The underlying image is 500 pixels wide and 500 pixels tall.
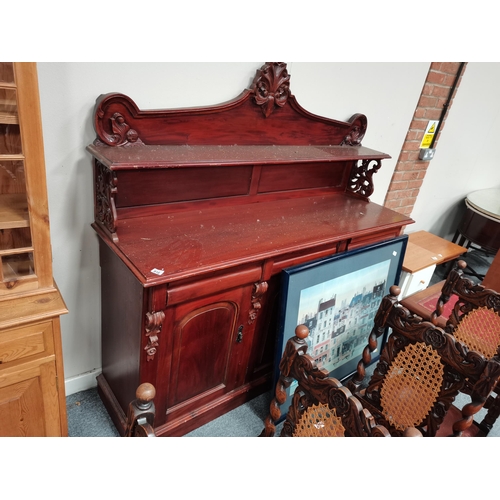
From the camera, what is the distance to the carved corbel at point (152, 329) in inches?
53.3

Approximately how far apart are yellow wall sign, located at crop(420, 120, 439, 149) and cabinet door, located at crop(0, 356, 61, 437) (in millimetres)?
2762

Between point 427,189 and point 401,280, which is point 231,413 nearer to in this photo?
point 401,280

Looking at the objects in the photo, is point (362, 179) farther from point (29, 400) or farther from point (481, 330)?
point (29, 400)

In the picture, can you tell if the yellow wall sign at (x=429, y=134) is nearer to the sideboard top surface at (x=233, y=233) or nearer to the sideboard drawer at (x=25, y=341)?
the sideboard top surface at (x=233, y=233)

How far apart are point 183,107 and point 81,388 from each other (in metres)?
1.49

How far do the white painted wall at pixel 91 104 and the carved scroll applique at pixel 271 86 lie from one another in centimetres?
5

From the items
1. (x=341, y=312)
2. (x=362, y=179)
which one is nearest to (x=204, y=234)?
(x=341, y=312)

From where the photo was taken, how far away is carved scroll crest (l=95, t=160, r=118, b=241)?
1380 millimetres

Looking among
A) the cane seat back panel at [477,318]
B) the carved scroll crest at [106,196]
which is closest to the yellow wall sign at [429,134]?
the cane seat back panel at [477,318]

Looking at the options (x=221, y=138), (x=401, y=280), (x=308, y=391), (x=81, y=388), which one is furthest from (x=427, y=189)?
(x=81, y=388)

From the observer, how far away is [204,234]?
1.59m

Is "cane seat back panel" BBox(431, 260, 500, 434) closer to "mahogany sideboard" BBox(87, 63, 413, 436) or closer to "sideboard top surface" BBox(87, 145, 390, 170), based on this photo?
"mahogany sideboard" BBox(87, 63, 413, 436)

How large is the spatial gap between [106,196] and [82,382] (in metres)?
1.07

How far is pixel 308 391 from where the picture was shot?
1.08m
